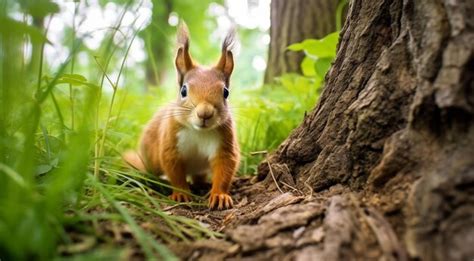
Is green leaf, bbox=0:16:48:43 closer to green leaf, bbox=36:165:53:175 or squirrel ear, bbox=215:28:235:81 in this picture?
green leaf, bbox=36:165:53:175

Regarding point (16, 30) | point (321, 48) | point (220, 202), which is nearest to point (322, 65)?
point (321, 48)

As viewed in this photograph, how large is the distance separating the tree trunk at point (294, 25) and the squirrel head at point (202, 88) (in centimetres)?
157

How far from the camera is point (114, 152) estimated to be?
2.38m

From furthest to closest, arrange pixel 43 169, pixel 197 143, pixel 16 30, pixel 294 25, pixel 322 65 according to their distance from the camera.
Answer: pixel 294 25
pixel 322 65
pixel 197 143
pixel 43 169
pixel 16 30

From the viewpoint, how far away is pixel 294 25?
405cm

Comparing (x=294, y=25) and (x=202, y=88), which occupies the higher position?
(x=294, y=25)

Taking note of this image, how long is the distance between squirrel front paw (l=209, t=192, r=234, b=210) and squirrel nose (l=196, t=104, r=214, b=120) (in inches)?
14.7

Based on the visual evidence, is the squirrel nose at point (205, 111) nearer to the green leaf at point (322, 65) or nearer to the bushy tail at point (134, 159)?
the bushy tail at point (134, 159)

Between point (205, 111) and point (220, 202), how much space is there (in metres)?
0.43

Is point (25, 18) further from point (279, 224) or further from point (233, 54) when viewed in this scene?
point (233, 54)

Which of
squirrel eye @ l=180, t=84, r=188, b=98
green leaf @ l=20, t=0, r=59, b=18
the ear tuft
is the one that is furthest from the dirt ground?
the ear tuft

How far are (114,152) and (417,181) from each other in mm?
1612

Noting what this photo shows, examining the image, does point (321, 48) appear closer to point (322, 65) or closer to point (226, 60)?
point (322, 65)

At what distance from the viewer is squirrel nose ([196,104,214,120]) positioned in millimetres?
2113
